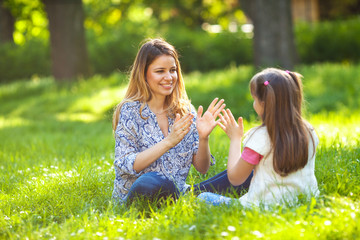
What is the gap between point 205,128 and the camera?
3652 mm

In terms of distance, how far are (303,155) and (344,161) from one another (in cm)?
135

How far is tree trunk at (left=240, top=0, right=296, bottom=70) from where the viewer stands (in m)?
10.4

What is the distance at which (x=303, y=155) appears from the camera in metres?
3.10

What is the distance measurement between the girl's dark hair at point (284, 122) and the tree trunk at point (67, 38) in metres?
11.8

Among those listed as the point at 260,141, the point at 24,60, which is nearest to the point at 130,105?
the point at 260,141

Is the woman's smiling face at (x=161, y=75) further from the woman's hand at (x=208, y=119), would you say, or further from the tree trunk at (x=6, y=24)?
the tree trunk at (x=6, y=24)

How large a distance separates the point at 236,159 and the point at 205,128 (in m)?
0.43

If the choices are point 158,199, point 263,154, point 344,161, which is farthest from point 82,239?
point 344,161

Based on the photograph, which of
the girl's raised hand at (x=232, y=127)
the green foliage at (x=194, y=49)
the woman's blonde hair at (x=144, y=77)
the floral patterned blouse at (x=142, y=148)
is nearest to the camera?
the girl's raised hand at (x=232, y=127)

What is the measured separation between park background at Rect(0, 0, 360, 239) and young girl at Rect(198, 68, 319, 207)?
0.14 meters

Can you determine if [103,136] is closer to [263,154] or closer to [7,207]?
[7,207]

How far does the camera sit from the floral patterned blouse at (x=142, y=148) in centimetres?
375

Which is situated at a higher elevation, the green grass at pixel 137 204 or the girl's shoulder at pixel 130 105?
the girl's shoulder at pixel 130 105

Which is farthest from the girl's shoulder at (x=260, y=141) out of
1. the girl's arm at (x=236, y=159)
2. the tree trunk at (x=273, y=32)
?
the tree trunk at (x=273, y=32)
